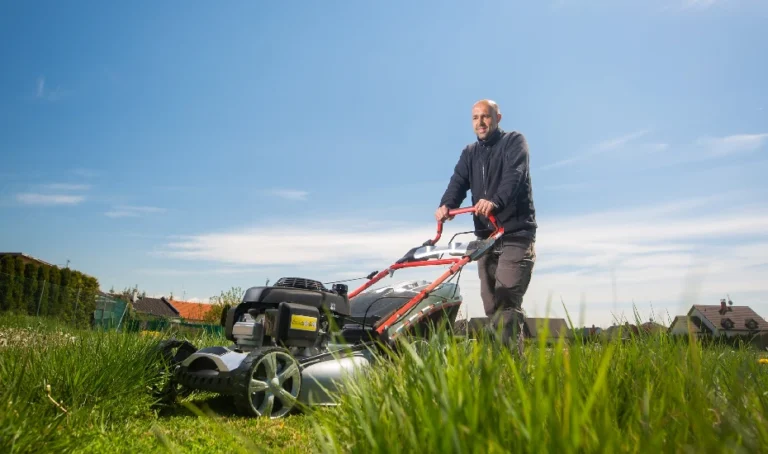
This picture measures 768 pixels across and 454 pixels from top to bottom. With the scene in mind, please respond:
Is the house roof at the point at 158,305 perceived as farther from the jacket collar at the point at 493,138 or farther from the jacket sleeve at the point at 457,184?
the jacket collar at the point at 493,138

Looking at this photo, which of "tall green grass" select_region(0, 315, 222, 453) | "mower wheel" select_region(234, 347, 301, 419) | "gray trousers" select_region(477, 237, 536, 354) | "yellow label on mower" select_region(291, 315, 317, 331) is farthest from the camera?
"gray trousers" select_region(477, 237, 536, 354)

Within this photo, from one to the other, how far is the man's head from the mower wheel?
2617 millimetres

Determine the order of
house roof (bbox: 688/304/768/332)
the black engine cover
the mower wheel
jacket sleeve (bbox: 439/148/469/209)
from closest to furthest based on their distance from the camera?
the mower wheel → the black engine cover → jacket sleeve (bbox: 439/148/469/209) → house roof (bbox: 688/304/768/332)

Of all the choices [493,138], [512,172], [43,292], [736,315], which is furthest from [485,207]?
[736,315]

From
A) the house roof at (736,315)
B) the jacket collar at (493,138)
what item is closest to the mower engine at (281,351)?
the jacket collar at (493,138)

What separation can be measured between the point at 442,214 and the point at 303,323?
6.23 ft

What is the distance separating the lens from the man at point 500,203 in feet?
15.2

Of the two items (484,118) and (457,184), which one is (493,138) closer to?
(484,118)

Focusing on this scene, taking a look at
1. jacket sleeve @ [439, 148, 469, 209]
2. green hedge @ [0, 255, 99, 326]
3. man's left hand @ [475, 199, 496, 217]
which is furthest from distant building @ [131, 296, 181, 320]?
man's left hand @ [475, 199, 496, 217]

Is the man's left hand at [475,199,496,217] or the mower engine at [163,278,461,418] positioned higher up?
the man's left hand at [475,199,496,217]

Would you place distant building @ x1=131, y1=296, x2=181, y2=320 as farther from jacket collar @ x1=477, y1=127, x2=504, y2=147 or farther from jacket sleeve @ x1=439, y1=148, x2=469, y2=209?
jacket collar @ x1=477, y1=127, x2=504, y2=147

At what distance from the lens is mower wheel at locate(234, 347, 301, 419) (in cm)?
354

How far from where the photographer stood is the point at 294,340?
3.89 meters

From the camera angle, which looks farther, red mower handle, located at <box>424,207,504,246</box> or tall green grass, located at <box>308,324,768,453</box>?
red mower handle, located at <box>424,207,504,246</box>
